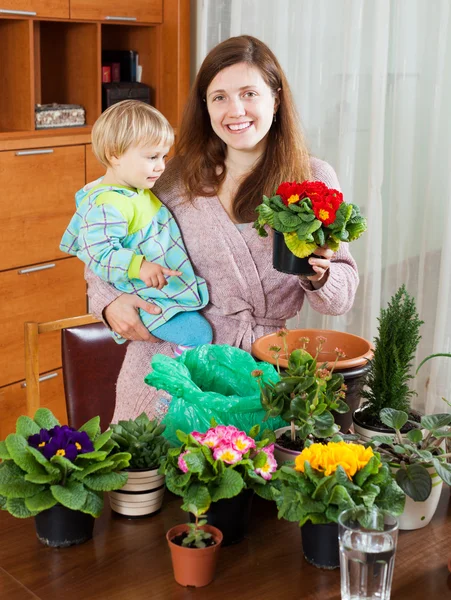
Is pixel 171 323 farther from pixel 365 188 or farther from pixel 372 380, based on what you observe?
pixel 365 188

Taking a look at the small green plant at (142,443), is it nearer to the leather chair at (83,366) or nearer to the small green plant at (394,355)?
the small green plant at (394,355)

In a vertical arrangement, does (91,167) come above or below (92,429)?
above

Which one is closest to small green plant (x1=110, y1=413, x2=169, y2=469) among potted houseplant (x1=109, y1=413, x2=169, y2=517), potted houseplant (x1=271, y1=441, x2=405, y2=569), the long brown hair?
potted houseplant (x1=109, y1=413, x2=169, y2=517)

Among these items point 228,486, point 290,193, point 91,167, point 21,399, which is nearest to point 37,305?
point 21,399

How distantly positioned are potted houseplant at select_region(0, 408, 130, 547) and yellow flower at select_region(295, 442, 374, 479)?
0.94 ft

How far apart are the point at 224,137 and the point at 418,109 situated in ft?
4.37

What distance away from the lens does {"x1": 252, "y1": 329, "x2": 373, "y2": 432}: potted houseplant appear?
1.58 meters

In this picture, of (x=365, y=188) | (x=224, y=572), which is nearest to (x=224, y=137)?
(x=224, y=572)

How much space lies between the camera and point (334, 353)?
5.91ft

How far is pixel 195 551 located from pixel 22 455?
306 millimetres

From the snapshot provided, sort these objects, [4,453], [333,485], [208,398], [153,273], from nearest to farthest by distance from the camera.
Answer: [333,485] < [4,453] < [208,398] < [153,273]

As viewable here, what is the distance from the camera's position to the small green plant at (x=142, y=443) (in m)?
1.36

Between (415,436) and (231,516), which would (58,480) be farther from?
(415,436)

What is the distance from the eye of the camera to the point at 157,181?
7.59 ft
